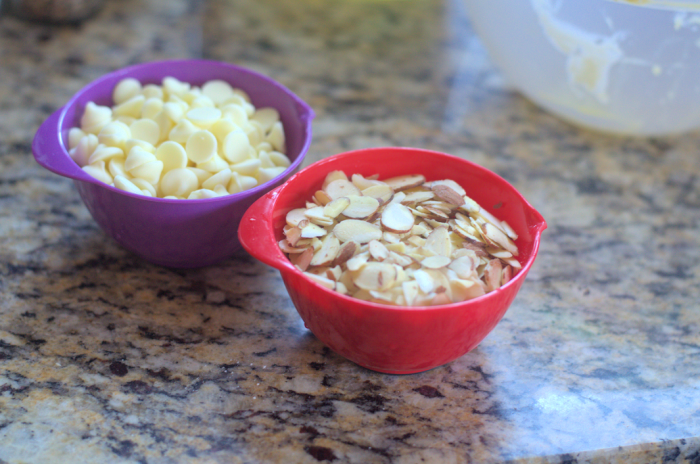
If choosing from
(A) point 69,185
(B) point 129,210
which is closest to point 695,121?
(B) point 129,210

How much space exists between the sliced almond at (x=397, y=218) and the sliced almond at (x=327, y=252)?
0.19ft

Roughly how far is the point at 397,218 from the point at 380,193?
52mm

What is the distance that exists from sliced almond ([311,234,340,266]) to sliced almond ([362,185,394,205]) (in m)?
0.08

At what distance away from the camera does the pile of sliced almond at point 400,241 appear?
0.53m

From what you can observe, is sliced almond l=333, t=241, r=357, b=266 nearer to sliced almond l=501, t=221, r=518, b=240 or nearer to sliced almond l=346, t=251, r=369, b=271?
sliced almond l=346, t=251, r=369, b=271

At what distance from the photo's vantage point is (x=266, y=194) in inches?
23.1

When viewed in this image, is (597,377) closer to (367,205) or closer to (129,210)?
(367,205)

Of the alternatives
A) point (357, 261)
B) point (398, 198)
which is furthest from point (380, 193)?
point (357, 261)

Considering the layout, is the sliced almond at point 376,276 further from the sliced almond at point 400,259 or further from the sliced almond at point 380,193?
the sliced almond at point 380,193

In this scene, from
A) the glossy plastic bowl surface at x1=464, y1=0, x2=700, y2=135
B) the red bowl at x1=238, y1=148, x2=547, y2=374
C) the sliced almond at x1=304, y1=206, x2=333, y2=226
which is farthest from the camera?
the glossy plastic bowl surface at x1=464, y1=0, x2=700, y2=135

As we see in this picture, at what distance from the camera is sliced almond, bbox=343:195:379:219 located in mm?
617

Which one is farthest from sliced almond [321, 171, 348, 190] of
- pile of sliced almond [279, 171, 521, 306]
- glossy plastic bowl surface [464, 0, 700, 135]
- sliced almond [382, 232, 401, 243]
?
glossy plastic bowl surface [464, 0, 700, 135]

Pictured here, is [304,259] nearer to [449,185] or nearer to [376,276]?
[376,276]

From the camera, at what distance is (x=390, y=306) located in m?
0.49
